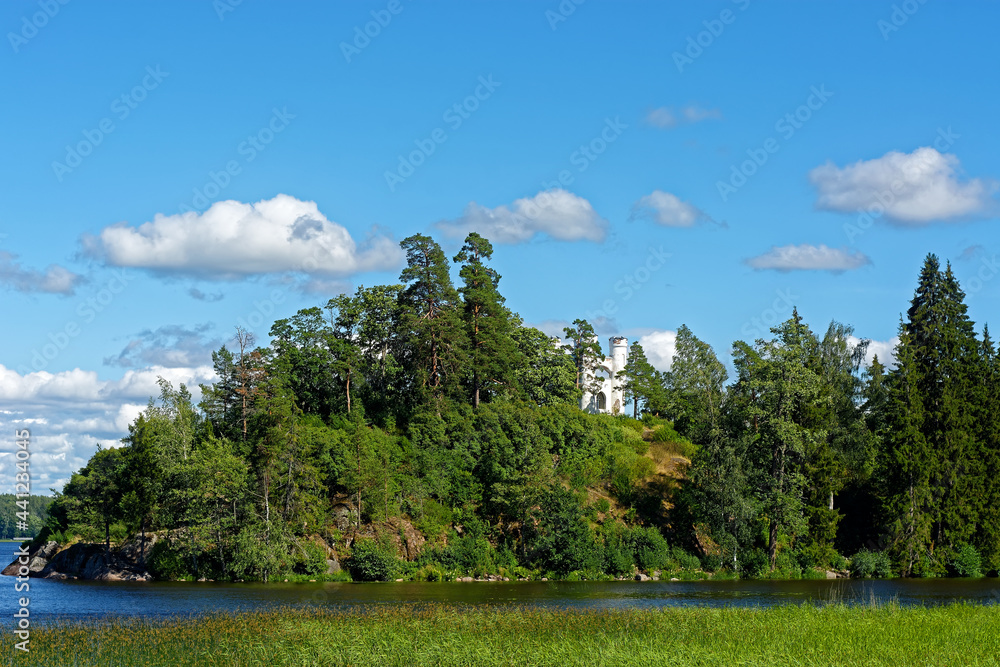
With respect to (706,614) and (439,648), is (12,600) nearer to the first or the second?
(439,648)

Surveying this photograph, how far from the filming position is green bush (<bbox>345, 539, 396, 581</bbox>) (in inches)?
2549

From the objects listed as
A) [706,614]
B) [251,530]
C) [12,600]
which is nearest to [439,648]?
[706,614]

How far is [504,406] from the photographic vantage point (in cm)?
8019

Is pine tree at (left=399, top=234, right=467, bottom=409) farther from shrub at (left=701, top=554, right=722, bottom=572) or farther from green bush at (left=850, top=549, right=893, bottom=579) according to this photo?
green bush at (left=850, top=549, right=893, bottom=579)

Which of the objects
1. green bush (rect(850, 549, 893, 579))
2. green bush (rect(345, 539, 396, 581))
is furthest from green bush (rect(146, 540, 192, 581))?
green bush (rect(850, 549, 893, 579))

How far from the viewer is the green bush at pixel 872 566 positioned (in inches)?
2771

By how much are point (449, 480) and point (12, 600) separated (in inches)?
1287

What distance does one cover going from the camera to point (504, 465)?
7375cm

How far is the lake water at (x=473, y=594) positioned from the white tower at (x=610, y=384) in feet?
144

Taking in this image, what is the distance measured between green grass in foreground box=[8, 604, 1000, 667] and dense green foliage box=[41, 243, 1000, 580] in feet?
102

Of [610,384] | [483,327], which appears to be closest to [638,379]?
[610,384]

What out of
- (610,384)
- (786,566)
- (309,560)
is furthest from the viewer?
(610,384)

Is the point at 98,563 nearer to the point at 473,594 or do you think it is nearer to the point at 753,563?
the point at 473,594

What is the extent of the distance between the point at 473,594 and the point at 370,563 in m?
14.7
